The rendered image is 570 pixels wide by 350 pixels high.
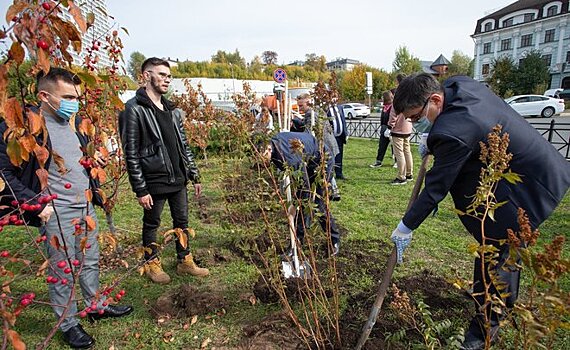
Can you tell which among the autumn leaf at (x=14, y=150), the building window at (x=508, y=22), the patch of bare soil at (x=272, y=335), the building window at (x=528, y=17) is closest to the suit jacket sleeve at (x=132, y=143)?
the patch of bare soil at (x=272, y=335)

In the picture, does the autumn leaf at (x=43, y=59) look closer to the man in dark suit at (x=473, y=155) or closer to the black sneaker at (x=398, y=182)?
the man in dark suit at (x=473, y=155)

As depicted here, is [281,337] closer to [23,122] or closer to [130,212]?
[23,122]

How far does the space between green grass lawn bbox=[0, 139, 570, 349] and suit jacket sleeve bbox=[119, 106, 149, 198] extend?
696mm

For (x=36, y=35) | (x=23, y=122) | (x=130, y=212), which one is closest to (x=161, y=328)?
(x=23, y=122)

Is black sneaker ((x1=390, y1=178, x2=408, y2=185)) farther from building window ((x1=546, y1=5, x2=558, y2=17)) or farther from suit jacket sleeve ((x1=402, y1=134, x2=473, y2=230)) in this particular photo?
building window ((x1=546, y1=5, x2=558, y2=17))

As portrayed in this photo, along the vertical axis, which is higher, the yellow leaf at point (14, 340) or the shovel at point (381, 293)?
the yellow leaf at point (14, 340)

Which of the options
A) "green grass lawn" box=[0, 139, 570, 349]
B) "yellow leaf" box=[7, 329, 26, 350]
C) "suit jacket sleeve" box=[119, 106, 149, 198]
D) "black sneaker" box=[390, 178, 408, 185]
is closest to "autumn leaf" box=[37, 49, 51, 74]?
"yellow leaf" box=[7, 329, 26, 350]

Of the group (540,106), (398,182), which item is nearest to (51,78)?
(398,182)

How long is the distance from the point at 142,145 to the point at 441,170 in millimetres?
2190

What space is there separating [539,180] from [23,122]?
2.23 metres

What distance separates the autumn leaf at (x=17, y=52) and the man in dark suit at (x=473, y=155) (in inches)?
65.0

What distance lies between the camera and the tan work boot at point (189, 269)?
3.08 meters

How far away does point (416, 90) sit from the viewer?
1.81m

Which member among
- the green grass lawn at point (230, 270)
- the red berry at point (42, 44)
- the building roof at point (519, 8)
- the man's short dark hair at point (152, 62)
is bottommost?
the green grass lawn at point (230, 270)
